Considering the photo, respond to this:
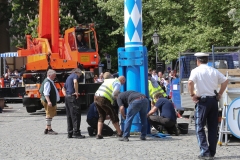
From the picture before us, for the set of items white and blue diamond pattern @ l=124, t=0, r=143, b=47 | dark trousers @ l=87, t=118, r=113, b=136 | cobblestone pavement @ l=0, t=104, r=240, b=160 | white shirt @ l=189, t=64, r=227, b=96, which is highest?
white and blue diamond pattern @ l=124, t=0, r=143, b=47

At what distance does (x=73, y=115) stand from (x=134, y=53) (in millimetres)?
2045

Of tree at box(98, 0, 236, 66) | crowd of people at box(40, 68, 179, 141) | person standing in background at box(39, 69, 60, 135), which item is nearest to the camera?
crowd of people at box(40, 68, 179, 141)

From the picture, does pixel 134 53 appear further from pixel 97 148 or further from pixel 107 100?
pixel 97 148

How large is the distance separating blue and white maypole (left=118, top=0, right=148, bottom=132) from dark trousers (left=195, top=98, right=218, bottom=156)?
4018 mm

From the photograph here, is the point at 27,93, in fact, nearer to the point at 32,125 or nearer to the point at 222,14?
the point at 32,125

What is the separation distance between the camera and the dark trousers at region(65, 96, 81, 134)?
13930 mm

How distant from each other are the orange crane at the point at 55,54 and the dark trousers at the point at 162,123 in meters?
7.65

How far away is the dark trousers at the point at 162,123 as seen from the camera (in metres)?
14.1

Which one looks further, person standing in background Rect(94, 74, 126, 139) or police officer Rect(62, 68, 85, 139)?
police officer Rect(62, 68, 85, 139)

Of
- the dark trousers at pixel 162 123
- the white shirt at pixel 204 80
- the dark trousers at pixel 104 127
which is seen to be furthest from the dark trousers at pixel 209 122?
the dark trousers at pixel 104 127

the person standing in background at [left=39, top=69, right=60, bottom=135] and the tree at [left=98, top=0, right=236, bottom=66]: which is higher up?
the tree at [left=98, top=0, right=236, bottom=66]

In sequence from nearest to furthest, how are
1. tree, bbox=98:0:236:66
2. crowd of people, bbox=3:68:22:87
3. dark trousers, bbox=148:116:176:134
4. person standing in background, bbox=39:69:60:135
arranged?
dark trousers, bbox=148:116:176:134, person standing in background, bbox=39:69:60:135, tree, bbox=98:0:236:66, crowd of people, bbox=3:68:22:87

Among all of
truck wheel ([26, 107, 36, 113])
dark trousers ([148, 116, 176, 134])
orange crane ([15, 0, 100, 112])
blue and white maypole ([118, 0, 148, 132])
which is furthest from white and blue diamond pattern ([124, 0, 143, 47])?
truck wheel ([26, 107, 36, 113])

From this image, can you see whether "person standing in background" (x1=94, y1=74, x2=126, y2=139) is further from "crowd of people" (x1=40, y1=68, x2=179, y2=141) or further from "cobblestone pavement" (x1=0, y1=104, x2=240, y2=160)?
"cobblestone pavement" (x1=0, y1=104, x2=240, y2=160)
